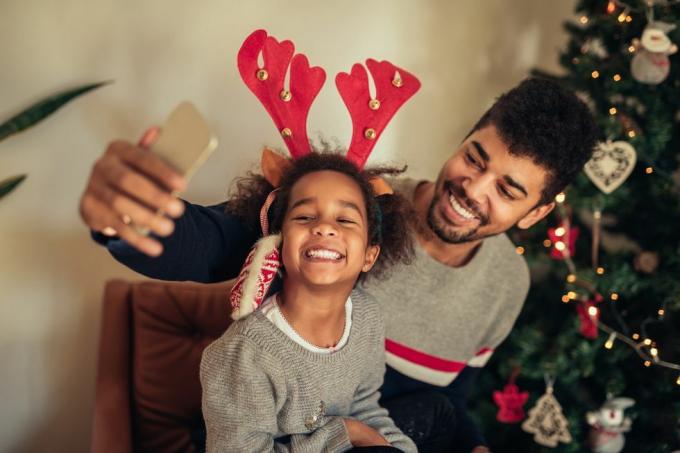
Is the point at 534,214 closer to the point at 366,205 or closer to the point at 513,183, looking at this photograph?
the point at 513,183

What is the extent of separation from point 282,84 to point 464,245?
63 cm

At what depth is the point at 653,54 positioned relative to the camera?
1.45 meters

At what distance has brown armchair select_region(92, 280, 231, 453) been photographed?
1450mm

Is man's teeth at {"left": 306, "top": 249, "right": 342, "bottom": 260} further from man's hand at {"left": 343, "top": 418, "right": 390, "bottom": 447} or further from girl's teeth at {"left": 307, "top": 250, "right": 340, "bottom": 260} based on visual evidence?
man's hand at {"left": 343, "top": 418, "right": 390, "bottom": 447}

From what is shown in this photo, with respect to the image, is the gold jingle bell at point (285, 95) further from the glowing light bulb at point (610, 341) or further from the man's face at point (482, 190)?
the glowing light bulb at point (610, 341)

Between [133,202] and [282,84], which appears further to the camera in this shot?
[282,84]

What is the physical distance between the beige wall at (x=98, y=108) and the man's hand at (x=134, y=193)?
0.75 metres

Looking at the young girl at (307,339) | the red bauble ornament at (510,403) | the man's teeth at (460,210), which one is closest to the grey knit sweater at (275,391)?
the young girl at (307,339)

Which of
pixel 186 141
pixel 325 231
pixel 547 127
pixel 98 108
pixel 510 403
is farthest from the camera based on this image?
pixel 510 403

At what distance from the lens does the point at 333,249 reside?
3.39 feet

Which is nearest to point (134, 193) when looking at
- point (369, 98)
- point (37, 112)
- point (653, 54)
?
point (369, 98)

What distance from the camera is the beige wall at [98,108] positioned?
1374 millimetres

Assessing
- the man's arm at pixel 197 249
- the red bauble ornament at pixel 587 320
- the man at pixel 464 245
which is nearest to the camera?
the man's arm at pixel 197 249

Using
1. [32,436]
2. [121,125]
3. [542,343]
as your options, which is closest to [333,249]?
[121,125]
